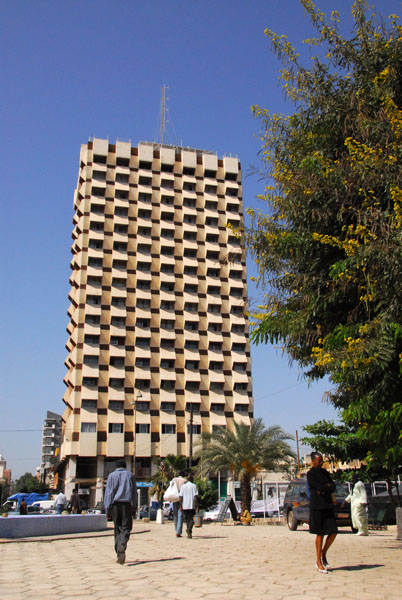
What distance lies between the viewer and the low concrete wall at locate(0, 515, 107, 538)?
15461 millimetres

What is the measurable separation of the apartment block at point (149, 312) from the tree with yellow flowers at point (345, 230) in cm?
5125

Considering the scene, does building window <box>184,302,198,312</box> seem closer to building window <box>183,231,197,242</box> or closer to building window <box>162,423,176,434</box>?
building window <box>183,231,197,242</box>

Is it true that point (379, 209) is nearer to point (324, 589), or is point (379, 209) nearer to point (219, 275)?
point (324, 589)

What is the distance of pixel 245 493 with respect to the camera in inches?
1372

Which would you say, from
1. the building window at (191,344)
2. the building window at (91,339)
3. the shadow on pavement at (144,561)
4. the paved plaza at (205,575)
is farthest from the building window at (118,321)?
the shadow on pavement at (144,561)

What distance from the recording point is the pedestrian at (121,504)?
832 cm

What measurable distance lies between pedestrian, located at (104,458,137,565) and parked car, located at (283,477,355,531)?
8.82m

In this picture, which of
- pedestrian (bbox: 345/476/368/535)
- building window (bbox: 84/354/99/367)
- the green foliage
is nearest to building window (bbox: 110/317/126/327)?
building window (bbox: 84/354/99/367)

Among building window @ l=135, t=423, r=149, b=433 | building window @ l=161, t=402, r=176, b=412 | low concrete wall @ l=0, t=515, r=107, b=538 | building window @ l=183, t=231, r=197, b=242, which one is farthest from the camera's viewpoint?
building window @ l=183, t=231, r=197, b=242

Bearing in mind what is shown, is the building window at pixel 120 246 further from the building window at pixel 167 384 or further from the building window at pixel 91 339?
the building window at pixel 167 384

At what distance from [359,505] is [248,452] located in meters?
21.9

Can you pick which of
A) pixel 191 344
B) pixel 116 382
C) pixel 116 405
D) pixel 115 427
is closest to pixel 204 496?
pixel 115 427

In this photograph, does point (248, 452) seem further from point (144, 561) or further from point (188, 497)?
point (144, 561)

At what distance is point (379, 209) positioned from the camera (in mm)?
9047
